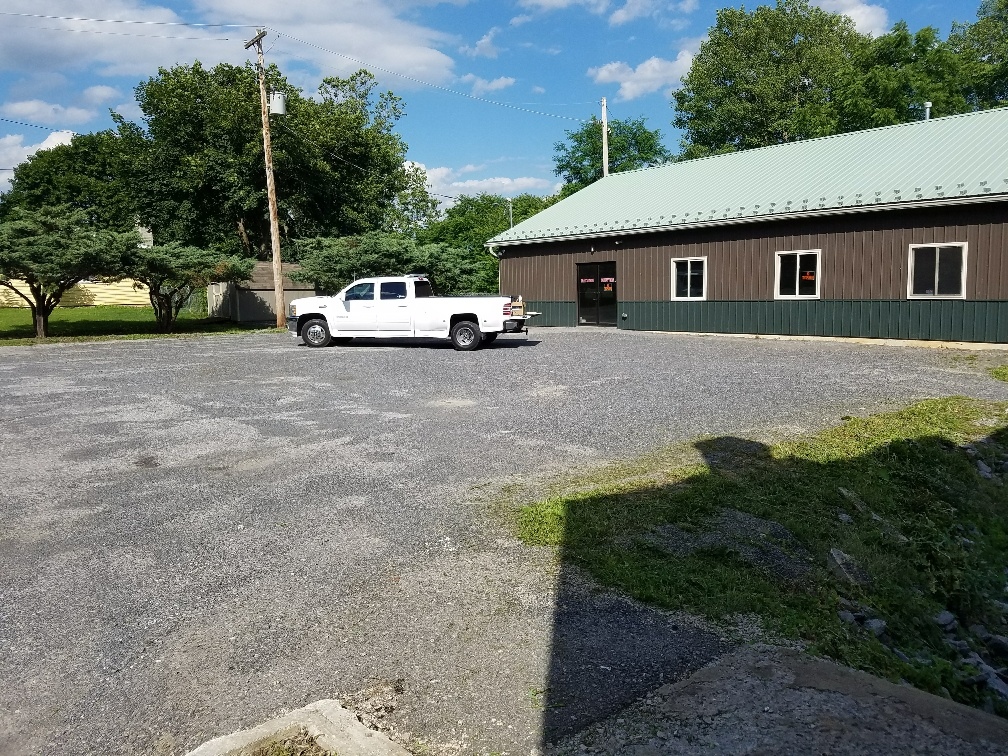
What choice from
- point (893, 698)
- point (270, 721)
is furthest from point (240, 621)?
point (893, 698)

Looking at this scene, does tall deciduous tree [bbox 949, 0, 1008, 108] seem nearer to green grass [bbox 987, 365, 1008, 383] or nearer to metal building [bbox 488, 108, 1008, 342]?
metal building [bbox 488, 108, 1008, 342]

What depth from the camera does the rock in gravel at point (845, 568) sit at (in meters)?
4.85

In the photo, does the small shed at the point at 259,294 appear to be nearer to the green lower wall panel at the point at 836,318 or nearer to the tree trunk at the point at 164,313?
the tree trunk at the point at 164,313

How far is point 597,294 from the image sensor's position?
25.4m

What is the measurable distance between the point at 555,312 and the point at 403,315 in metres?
8.70

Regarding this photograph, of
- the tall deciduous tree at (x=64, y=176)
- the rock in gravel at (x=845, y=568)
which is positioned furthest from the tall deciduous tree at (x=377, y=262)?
the tall deciduous tree at (x=64, y=176)

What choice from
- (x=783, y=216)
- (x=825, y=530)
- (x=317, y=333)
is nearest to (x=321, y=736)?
(x=825, y=530)

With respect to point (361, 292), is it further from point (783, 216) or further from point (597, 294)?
point (783, 216)

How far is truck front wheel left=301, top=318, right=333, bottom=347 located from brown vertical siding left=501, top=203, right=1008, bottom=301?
30.8 ft

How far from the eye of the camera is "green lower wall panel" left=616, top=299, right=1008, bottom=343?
16984mm

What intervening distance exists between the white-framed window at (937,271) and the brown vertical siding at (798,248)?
0.13m

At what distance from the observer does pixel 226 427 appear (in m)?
9.07

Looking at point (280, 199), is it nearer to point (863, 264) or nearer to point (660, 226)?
point (660, 226)

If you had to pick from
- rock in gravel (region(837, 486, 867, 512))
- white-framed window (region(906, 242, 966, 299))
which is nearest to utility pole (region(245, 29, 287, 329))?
white-framed window (region(906, 242, 966, 299))
